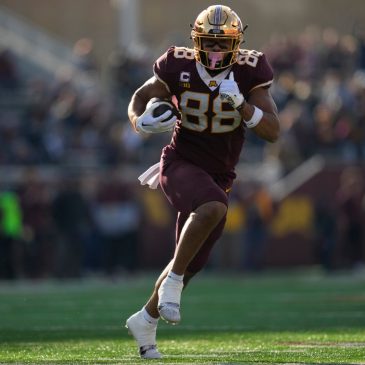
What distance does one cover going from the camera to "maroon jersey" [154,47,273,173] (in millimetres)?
6961

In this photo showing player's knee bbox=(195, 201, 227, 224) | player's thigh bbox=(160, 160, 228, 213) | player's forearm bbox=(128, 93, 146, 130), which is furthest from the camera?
player's forearm bbox=(128, 93, 146, 130)

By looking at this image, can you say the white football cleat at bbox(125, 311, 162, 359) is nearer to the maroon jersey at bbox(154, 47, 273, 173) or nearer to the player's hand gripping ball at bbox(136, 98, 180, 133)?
the maroon jersey at bbox(154, 47, 273, 173)

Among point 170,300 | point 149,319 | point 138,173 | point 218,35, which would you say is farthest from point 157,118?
point 138,173

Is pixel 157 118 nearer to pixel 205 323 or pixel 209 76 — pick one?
pixel 209 76

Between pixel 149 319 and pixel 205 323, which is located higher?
pixel 149 319

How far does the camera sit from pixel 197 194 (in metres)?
6.75

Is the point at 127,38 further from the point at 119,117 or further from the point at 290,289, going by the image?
the point at 290,289

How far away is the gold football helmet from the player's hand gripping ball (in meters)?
0.31

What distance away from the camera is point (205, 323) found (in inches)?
371

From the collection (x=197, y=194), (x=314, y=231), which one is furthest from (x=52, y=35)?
(x=197, y=194)

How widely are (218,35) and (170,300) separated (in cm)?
140

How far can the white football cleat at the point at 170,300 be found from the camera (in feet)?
21.4

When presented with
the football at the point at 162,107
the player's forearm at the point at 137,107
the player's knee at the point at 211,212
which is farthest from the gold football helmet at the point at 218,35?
the player's knee at the point at 211,212

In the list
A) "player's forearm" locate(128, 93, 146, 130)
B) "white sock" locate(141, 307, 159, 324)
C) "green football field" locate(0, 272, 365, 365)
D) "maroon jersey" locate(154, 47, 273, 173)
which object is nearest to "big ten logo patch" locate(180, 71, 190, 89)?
"maroon jersey" locate(154, 47, 273, 173)
